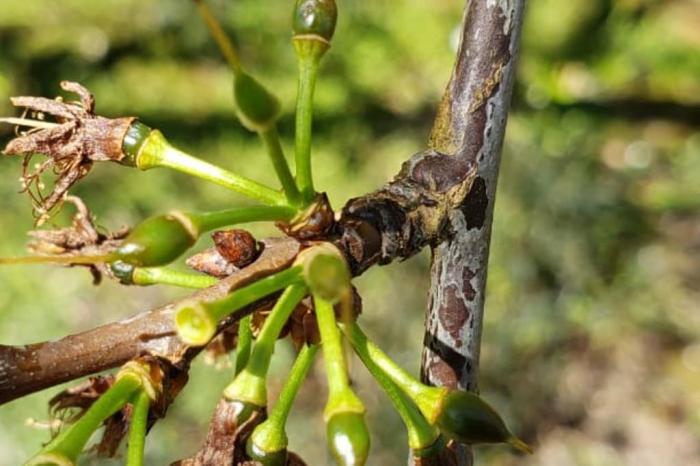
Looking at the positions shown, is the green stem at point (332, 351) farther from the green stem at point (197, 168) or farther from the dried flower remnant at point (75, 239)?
the dried flower remnant at point (75, 239)

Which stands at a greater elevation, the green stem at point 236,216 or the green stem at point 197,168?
the green stem at point 197,168

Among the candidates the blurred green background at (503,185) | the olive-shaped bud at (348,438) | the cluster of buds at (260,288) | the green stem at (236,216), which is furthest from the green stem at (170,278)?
the blurred green background at (503,185)

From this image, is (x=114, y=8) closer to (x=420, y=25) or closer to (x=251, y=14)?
(x=251, y=14)

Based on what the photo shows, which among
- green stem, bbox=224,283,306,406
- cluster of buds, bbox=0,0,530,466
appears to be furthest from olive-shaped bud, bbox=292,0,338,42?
green stem, bbox=224,283,306,406

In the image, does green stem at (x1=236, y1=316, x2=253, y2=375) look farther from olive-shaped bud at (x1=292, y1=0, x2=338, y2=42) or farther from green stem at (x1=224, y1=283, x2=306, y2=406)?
olive-shaped bud at (x1=292, y1=0, x2=338, y2=42)

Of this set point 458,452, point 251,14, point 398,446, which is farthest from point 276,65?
point 458,452

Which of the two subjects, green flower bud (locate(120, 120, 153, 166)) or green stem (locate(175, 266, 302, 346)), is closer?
green stem (locate(175, 266, 302, 346))

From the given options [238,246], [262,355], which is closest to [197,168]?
[238,246]
